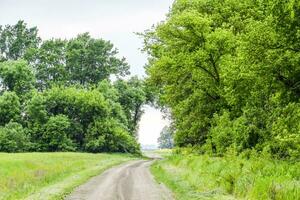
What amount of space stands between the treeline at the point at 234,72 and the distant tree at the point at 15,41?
77.8m

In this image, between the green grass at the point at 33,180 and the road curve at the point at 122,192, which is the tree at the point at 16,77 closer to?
the green grass at the point at 33,180

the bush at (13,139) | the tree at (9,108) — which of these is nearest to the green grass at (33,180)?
the bush at (13,139)

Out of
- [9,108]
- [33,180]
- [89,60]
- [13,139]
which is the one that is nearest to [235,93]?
[33,180]

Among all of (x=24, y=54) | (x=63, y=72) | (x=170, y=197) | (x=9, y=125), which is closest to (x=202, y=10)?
(x=170, y=197)

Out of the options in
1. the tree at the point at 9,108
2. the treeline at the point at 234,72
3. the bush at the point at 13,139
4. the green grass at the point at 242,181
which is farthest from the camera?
the tree at the point at 9,108

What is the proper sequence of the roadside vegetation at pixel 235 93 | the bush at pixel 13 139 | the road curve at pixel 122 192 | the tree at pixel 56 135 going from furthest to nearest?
the tree at pixel 56 135
the bush at pixel 13 139
the road curve at pixel 122 192
the roadside vegetation at pixel 235 93

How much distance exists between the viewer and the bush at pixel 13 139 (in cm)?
8594

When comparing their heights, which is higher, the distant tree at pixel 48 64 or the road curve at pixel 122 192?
the distant tree at pixel 48 64

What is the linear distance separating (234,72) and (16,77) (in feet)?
255

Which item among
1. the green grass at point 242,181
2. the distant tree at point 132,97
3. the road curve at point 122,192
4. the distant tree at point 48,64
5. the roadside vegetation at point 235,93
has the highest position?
the distant tree at point 48,64

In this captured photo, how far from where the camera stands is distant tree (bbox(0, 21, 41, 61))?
124312 mm

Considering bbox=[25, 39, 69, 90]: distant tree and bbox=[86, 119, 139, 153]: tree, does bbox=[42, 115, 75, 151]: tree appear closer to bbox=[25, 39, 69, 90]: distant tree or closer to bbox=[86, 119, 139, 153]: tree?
bbox=[86, 119, 139, 153]: tree

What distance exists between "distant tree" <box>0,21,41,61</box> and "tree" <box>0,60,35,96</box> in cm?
2226

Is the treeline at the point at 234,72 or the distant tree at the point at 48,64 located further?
the distant tree at the point at 48,64
